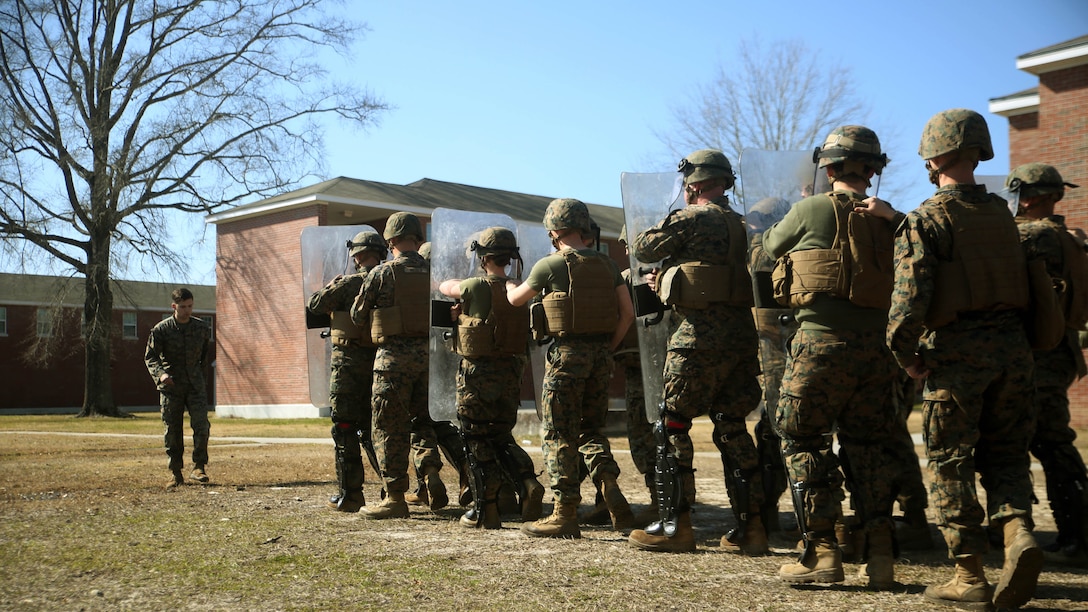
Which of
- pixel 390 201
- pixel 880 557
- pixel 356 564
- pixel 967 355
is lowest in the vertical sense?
pixel 356 564

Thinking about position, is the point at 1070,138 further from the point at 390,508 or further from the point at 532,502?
the point at 390,508

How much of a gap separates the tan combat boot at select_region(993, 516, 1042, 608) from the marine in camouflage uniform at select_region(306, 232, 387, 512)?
16.2 ft

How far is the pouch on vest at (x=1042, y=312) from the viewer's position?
14.3 ft

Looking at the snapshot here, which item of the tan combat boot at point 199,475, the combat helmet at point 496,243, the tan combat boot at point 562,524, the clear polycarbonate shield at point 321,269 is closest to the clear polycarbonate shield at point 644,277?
the tan combat boot at point 562,524

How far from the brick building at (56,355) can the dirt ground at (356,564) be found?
111 ft

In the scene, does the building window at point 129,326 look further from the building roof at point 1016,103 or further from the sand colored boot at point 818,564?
the sand colored boot at point 818,564

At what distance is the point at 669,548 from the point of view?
18.7 ft

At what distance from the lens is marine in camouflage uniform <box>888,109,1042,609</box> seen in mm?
4262

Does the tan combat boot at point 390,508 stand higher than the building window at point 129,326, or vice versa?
the building window at point 129,326

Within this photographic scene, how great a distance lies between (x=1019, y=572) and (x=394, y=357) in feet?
15.1

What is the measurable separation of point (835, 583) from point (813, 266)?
1.51 m

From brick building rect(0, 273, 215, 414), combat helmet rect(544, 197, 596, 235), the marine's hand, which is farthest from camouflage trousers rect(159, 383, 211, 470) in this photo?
brick building rect(0, 273, 215, 414)

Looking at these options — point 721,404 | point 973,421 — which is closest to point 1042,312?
point 973,421

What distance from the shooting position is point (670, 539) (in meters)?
5.69
